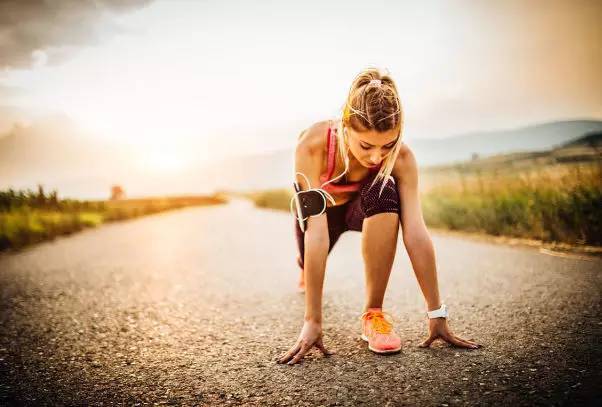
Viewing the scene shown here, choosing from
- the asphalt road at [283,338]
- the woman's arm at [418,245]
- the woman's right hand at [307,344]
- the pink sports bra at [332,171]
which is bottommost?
the asphalt road at [283,338]

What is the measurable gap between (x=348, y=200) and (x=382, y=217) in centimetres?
53

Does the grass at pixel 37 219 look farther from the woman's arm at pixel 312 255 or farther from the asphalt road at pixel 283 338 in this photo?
the woman's arm at pixel 312 255

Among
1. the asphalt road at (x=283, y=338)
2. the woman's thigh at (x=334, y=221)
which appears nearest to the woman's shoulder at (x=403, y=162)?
the woman's thigh at (x=334, y=221)

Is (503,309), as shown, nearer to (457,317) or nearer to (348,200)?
(457,317)

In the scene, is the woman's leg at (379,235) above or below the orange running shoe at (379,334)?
above

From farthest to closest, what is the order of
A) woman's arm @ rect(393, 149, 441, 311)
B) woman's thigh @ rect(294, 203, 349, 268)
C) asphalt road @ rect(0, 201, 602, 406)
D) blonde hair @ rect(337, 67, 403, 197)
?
woman's thigh @ rect(294, 203, 349, 268), woman's arm @ rect(393, 149, 441, 311), blonde hair @ rect(337, 67, 403, 197), asphalt road @ rect(0, 201, 602, 406)

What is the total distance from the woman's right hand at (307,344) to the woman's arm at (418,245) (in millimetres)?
536

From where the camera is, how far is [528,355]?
1.96 metres

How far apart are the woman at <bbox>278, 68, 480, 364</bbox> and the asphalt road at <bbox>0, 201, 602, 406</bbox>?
14 cm

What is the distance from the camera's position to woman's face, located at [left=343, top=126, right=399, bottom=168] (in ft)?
6.68

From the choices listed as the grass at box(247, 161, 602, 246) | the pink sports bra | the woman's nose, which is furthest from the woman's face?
the grass at box(247, 161, 602, 246)

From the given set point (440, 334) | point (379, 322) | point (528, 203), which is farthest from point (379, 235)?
point (528, 203)

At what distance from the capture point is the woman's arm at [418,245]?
2.17m

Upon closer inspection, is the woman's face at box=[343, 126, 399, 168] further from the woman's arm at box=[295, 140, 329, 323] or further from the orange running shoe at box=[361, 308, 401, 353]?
the orange running shoe at box=[361, 308, 401, 353]
